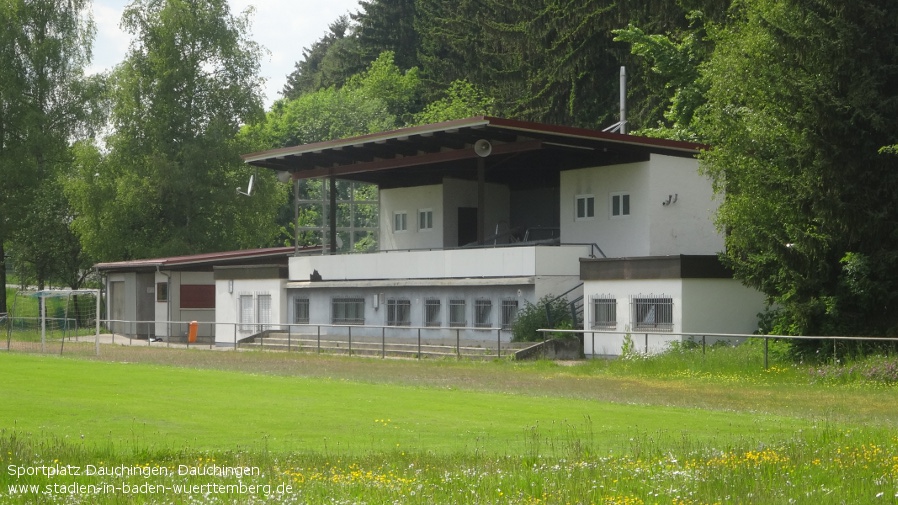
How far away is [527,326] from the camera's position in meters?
36.8

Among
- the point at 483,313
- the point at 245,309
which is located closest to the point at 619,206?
the point at 483,313

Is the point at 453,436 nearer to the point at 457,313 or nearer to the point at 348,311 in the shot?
the point at 457,313

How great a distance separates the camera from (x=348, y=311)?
45.5 m

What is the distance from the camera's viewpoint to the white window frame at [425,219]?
49344 millimetres

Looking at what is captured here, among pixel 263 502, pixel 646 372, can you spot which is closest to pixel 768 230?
pixel 646 372

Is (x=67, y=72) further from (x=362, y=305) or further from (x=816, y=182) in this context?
(x=816, y=182)

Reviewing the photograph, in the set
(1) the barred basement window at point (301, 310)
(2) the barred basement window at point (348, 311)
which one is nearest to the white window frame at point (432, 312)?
(2) the barred basement window at point (348, 311)

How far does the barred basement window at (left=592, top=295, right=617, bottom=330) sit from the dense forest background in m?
4.07

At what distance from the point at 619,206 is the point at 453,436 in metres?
25.5

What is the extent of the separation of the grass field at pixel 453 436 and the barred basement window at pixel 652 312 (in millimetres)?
4644

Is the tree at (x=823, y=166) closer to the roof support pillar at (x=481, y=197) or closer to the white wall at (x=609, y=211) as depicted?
the white wall at (x=609, y=211)

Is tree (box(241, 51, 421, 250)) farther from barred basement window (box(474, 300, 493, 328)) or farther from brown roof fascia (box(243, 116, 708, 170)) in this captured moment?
barred basement window (box(474, 300, 493, 328))

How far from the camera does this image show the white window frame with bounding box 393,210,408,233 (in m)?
51.0

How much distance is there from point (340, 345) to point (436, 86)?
126ft
